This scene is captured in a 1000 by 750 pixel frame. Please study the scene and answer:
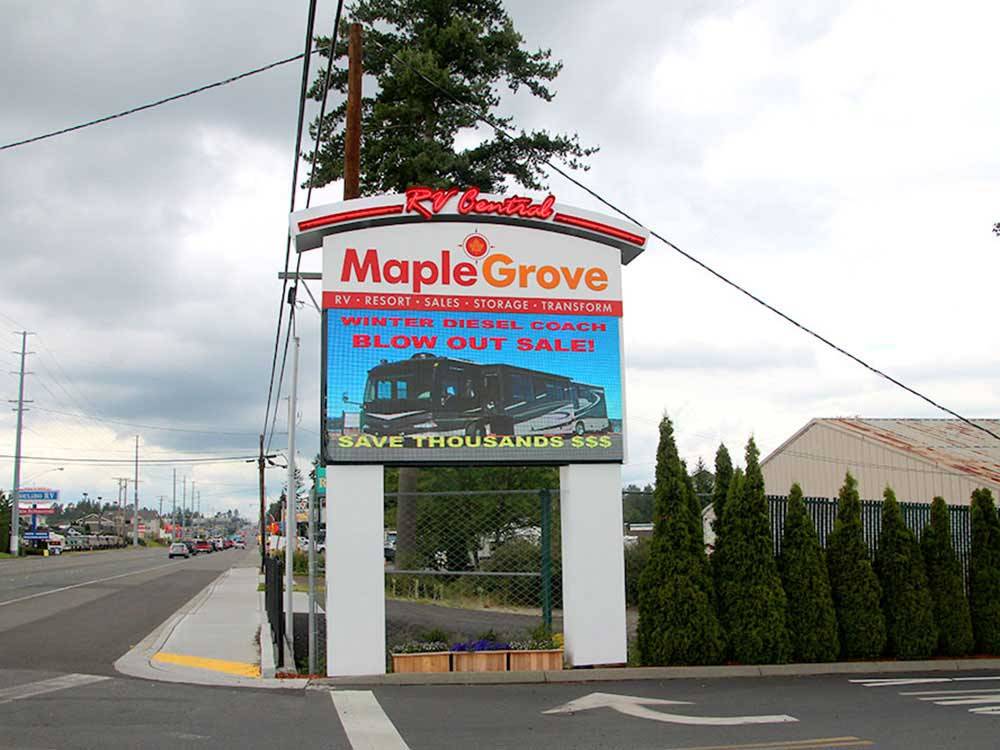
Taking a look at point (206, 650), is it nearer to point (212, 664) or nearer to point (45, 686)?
point (212, 664)

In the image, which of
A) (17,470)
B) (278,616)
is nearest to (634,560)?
(278,616)

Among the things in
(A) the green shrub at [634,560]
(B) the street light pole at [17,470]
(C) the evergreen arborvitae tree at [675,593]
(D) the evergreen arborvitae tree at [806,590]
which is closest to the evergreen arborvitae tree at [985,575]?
(D) the evergreen arborvitae tree at [806,590]

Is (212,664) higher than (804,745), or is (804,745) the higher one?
(804,745)

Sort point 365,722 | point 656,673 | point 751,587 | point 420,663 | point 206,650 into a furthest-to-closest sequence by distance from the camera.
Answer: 1. point 206,650
2. point 751,587
3. point 656,673
4. point 420,663
5. point 365,722

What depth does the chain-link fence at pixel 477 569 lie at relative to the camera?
44.4 feet

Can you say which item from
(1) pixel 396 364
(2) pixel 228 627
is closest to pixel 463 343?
(1) pixel 396 364

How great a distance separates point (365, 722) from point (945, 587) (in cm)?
898

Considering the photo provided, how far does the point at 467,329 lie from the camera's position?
40.6 feet

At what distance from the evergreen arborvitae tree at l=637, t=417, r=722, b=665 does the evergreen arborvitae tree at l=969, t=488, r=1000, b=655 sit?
4.45 m

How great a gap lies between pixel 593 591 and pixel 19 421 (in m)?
77.0

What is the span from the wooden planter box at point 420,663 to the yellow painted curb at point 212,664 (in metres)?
1.86

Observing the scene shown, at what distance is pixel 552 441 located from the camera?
12.4 m

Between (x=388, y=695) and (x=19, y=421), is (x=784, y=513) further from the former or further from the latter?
(x=19, y=421)

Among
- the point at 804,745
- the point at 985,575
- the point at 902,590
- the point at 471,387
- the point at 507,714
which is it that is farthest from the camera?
the point at 985,575
